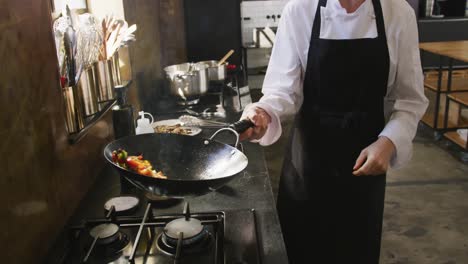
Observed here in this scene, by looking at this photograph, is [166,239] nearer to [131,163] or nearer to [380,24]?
[131,163]

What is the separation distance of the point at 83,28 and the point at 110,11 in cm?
59

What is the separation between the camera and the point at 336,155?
4.96 ft

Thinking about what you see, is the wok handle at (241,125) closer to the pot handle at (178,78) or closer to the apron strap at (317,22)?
the apron strap at (317,22)

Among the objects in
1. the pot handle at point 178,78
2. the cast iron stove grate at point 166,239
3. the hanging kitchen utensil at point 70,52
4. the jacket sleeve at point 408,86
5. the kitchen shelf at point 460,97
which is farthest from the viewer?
the kitchen shelf at point 460,97

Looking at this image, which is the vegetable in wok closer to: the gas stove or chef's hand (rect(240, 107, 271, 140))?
the gas stove

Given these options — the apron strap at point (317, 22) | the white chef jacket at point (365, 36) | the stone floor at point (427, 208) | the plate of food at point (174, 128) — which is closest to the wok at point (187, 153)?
the white chef jacket at point (365, 36)

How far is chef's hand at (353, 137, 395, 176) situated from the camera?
123 cm

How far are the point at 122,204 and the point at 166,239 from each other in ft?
0.91

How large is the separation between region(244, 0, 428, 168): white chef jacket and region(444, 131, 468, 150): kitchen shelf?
2529 millimetres

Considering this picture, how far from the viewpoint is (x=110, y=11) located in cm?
199

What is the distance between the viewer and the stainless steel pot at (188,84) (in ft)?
7.58

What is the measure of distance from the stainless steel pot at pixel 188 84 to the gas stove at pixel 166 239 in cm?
123

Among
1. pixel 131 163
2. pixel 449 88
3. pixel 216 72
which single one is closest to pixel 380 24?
pixel 131 163

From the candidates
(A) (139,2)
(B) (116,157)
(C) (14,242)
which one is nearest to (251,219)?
(B) (116,157)
